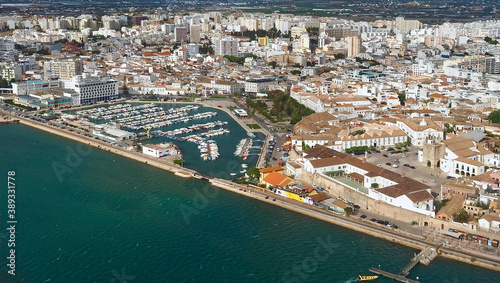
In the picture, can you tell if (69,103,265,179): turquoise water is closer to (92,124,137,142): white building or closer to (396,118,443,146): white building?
(92,124,137,142): white building

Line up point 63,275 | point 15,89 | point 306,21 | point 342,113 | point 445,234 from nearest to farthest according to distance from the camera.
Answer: point 63,275 → point 445,234 → point 342,113 → point 15,89 → point 306,21

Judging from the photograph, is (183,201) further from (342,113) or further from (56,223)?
(342,113)

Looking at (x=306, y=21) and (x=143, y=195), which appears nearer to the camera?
(x=143, y=195)

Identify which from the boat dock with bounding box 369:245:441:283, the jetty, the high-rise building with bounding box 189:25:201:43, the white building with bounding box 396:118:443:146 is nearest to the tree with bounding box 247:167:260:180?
the boat dock with bounding box 369:245:441:283

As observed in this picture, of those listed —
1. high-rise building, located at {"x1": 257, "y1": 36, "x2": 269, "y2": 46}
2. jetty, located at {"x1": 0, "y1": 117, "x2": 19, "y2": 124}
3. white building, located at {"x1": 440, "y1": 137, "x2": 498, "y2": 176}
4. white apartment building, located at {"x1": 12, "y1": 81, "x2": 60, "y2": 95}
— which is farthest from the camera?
high-rise building, located at {"x1": 257, "y1": 36, "x2": 269, "y2": 46}

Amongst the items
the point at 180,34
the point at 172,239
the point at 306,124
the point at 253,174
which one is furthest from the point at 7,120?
the point at 180,34

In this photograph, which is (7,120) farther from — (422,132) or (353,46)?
(353,46)

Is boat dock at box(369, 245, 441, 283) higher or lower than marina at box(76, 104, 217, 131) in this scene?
lower

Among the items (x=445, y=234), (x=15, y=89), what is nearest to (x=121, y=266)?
(x=445, y=234)
